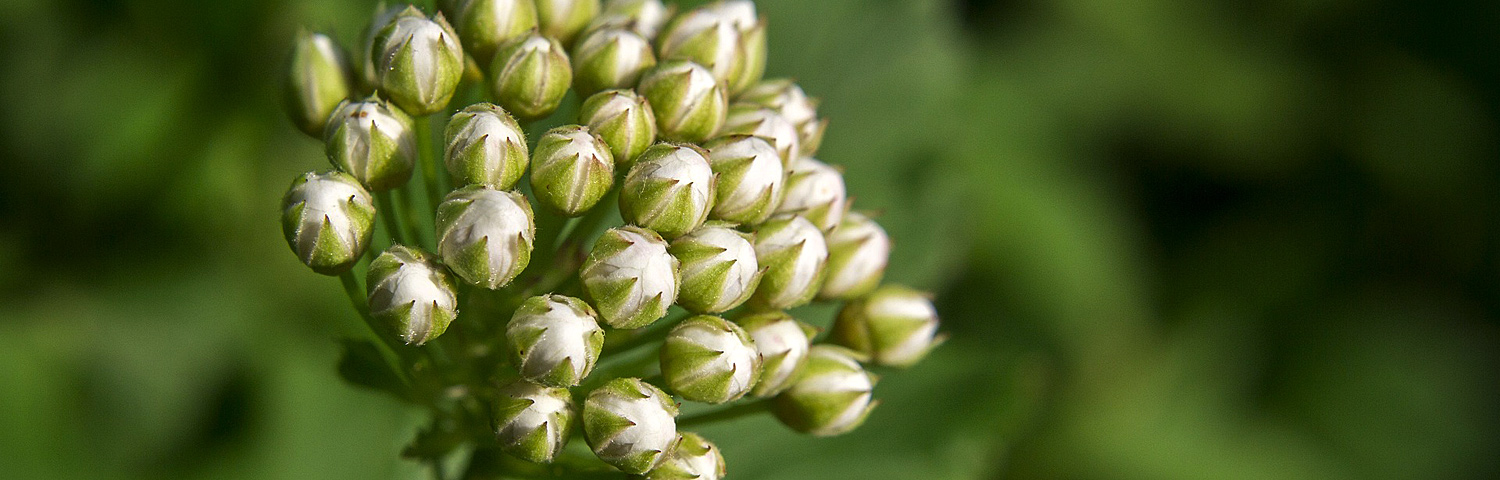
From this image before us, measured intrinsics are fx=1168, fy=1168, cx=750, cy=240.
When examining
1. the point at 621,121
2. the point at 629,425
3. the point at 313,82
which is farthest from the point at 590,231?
the point at 313,82

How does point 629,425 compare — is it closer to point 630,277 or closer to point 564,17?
point 630,277

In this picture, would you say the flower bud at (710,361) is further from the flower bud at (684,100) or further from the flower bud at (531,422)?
the flower bud at (684,100)

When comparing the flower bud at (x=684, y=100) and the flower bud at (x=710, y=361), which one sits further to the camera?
the flower bud at (x=684, y=100)

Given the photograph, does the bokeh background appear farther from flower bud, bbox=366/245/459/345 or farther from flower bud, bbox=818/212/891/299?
flower bud, bbox=366/245/459/345

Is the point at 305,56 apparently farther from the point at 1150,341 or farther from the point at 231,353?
the point at 1150,341

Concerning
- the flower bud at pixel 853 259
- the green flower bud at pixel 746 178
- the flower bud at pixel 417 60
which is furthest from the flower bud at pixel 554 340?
the flower bud at pixel 853 259

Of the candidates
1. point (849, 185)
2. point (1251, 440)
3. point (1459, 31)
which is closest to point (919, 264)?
point (849, 185)
